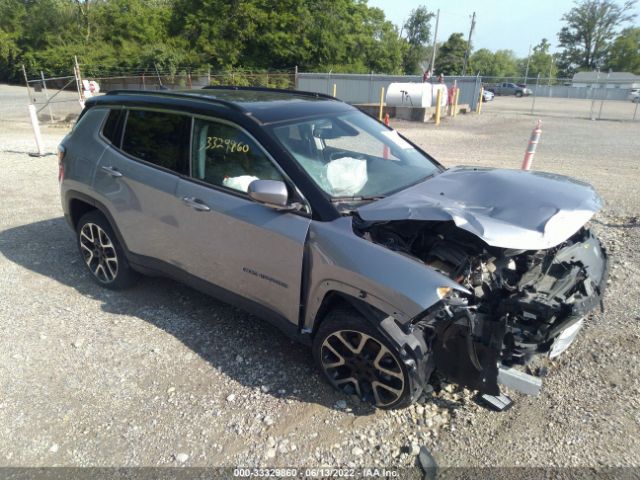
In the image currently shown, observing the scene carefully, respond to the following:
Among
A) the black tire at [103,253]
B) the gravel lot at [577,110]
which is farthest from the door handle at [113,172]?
the gravel lot at [577,110]

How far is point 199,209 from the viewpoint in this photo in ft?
11.0

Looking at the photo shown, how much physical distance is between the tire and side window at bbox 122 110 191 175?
1.70 meters

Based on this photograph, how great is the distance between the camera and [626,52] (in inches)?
2810

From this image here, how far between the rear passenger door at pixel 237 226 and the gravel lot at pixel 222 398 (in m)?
0.56

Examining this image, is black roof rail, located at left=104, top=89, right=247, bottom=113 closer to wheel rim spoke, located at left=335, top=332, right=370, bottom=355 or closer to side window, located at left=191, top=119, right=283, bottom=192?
side window, located at left=191, top=119, right=283, bottom=192

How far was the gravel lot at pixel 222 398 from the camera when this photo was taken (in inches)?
103

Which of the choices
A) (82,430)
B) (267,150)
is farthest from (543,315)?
(82,430)

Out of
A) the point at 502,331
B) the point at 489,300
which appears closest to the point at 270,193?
the point at 489,300

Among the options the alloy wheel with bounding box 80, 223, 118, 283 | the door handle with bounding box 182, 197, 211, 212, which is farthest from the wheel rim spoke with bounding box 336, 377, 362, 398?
the alloy wheel with bounding box 80, 223, 118, 283

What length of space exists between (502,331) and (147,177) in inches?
114

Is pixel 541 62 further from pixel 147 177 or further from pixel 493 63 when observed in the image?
pixel 147 177

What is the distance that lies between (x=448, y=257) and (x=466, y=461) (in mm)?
1160

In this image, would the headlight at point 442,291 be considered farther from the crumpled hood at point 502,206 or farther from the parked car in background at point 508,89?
the parked car in background at point 508,89

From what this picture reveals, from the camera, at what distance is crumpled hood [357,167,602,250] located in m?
2.54
